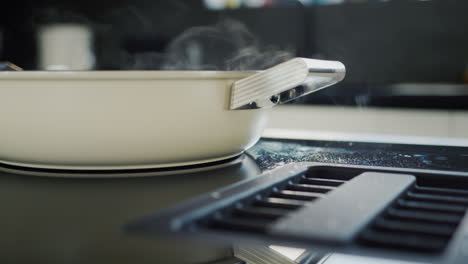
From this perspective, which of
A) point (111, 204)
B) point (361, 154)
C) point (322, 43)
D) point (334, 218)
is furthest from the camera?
point (322, 43)

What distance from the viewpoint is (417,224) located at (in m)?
0.28

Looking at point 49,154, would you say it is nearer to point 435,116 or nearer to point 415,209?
point 415,209

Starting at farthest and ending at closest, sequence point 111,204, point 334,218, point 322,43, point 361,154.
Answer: point 322,43 → point 361,154 → point 111,204 → point 334,218

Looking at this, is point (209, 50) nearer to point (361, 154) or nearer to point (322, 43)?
point (322, 43)

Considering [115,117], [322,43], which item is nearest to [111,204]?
[115,117]

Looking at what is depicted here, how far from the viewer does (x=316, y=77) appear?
40cm

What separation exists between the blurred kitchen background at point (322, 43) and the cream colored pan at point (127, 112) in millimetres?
1227

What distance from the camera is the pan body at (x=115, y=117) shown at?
1.38 ft

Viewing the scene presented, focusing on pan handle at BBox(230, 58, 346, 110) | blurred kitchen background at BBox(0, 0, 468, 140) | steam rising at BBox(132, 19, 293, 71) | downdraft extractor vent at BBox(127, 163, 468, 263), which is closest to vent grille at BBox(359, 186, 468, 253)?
downdraft extractor vent at BBox(127, 163, 468, 263)

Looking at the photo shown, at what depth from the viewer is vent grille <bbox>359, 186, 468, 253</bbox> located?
24cm

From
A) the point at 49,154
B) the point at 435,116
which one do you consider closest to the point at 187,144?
the point at 49,154

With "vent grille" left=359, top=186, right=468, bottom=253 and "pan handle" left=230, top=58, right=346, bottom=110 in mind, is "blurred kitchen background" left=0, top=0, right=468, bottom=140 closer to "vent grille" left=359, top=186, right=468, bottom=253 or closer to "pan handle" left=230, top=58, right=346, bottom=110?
"pan handle" left=230, top=58, right=346, bottom=110

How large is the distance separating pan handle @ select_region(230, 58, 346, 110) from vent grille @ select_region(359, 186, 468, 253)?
4.5 inches

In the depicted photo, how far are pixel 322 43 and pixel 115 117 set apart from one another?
67.5 inches
